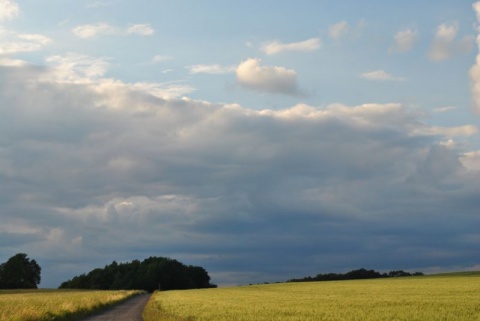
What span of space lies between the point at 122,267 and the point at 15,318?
562 feet

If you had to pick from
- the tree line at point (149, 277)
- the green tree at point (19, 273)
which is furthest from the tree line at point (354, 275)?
the green tree at point (19, 273)

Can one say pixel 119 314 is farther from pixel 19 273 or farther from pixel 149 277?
pixel 19 273

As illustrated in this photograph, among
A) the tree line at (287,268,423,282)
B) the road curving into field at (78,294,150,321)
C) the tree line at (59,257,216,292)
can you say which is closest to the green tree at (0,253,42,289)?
the tree line at (59,257,216,292)

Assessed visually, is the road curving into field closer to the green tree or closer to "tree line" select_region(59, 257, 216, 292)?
"tree line" select_region(59, 257, 216, 292)

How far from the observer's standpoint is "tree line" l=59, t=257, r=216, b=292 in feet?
575

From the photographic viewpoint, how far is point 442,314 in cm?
2883

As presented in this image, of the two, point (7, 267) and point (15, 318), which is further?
point (7, 267)

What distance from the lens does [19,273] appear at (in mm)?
183250

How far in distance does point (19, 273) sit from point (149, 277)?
129ft

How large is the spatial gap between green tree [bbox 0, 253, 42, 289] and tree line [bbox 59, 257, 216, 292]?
15.3m

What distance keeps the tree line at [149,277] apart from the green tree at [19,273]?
50.2ft

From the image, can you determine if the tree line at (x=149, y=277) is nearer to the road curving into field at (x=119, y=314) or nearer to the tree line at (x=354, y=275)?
the tree line at (x=354, y=275)

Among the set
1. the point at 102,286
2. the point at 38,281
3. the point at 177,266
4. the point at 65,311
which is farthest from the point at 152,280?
the point at 65,311

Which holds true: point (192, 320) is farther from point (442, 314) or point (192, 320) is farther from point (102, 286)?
point (102, 286)
